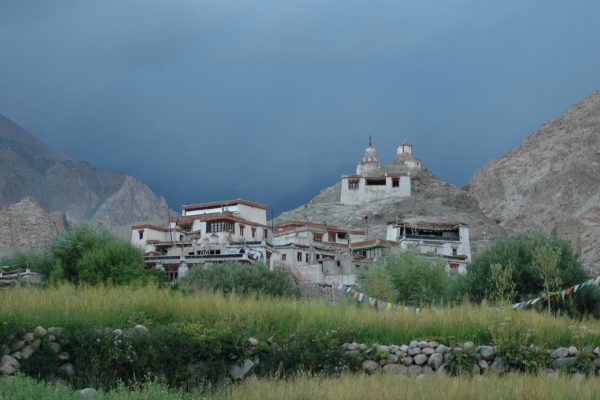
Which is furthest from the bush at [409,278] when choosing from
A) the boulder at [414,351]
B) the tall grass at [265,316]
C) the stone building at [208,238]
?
the stone building at [208,238]

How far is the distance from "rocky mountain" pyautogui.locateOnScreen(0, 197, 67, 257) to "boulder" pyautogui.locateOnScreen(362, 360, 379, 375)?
56.2m

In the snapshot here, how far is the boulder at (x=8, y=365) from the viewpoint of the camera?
13758 millimetres

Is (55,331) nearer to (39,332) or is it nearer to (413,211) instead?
(39,332)

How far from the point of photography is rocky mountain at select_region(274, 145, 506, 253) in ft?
232

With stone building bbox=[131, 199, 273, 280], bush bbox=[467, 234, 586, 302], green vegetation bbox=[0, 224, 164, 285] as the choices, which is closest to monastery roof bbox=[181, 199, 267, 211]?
stone building bbox=[131, 199, 273, 280]

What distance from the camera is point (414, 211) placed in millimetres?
74062

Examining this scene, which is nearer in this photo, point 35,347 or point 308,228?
point 35,347

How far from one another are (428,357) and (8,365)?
7965 millimetres

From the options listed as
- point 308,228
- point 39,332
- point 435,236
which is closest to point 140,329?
point 39,332

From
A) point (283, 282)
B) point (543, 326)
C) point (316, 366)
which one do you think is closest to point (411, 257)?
point (283, 282)

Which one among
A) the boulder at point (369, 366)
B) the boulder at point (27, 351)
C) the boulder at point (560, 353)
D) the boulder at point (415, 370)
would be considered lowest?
the boulder at point (415, 370)

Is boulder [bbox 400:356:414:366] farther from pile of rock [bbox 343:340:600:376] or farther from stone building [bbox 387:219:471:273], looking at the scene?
stone building [bbox 387:219:471:273]

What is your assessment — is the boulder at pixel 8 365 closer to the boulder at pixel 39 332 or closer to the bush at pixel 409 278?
the boulder at pixel 39 332

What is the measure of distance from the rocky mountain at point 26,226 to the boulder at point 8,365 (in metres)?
55.3
